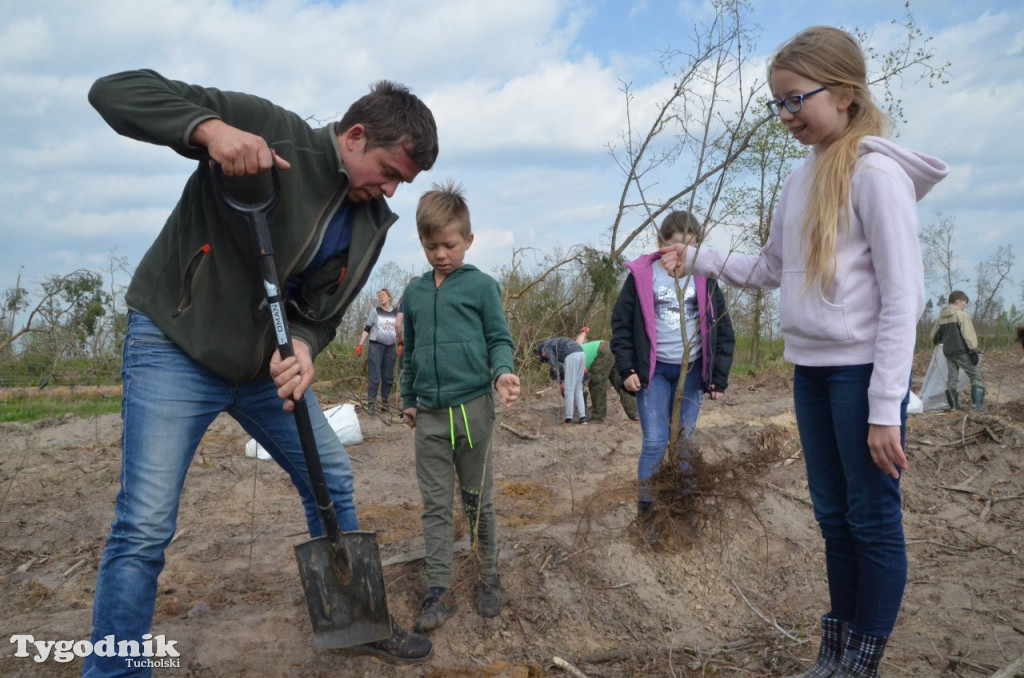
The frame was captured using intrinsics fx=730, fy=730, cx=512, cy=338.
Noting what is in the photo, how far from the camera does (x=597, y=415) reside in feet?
33.2

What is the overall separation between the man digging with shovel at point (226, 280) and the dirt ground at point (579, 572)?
0.78m

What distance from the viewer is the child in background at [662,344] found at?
3.90m

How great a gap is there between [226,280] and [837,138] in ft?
6.28

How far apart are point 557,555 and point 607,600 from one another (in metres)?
0.34

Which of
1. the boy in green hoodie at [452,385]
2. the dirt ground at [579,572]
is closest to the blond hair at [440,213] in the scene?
the boy in green hoodie at [452,385]

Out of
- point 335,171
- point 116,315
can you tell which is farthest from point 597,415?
point 335,171

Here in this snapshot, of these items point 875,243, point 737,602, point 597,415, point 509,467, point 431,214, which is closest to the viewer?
point 875,243

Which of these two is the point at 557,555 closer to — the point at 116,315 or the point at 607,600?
the point at 607,600

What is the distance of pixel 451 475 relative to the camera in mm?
3148

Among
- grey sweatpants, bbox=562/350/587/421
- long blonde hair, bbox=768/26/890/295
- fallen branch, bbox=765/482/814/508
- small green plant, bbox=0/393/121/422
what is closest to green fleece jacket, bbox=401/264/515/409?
long blonde hair, bbox=768/26/890/295

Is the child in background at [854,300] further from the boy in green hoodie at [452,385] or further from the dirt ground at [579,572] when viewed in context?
the boy in green hoodie at [452,385]

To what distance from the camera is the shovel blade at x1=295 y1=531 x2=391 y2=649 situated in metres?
2.54

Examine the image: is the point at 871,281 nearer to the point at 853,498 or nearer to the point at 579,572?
the point at 853,498

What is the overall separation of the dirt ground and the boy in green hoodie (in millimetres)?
138
